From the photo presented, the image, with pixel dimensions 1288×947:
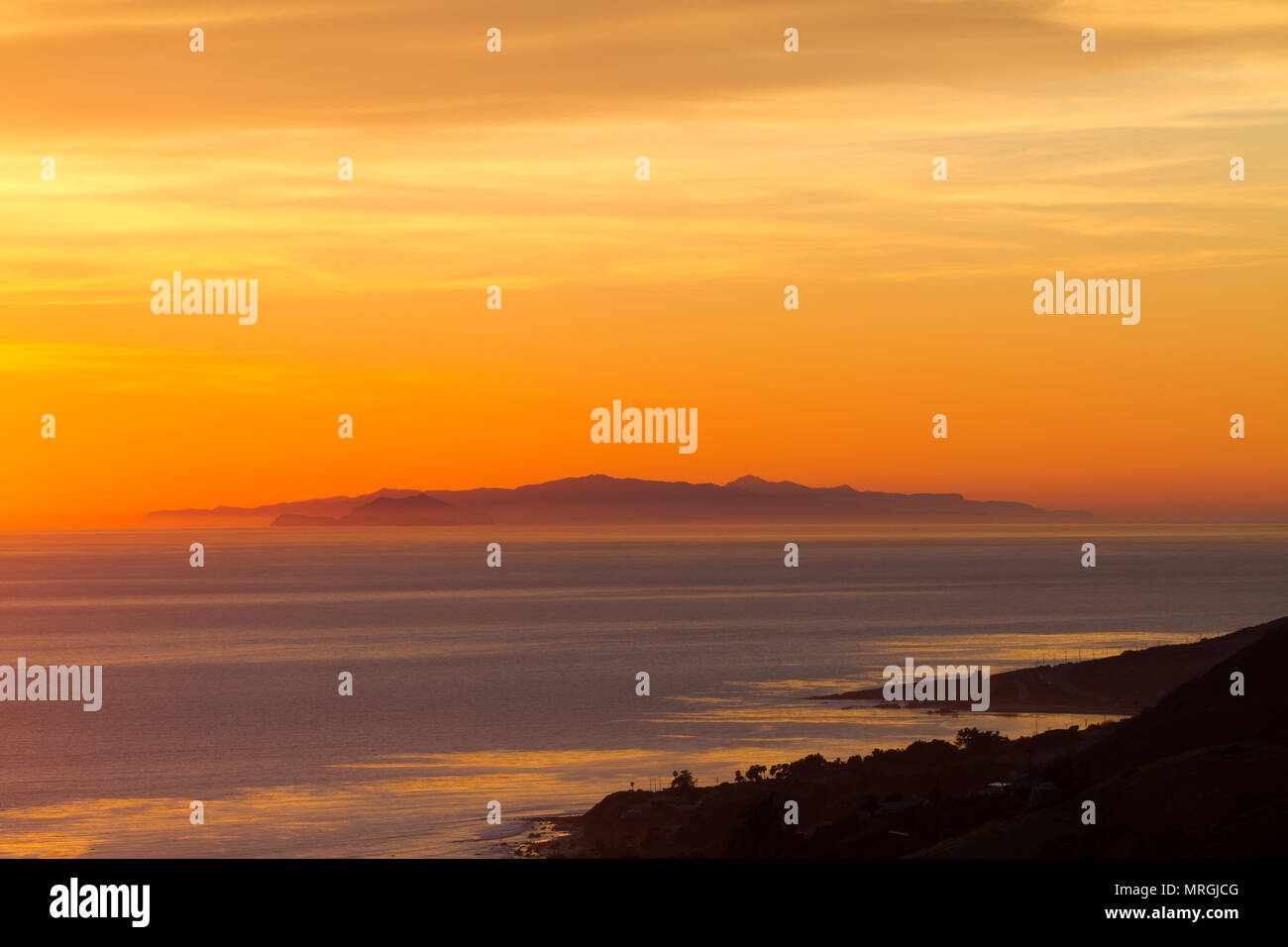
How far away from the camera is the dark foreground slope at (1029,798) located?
40.7 meters

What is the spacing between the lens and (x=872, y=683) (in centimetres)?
11912

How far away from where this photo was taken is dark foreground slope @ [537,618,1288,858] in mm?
40688

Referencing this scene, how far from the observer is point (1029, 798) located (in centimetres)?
4912

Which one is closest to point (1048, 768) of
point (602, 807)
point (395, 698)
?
point (602, 807)
